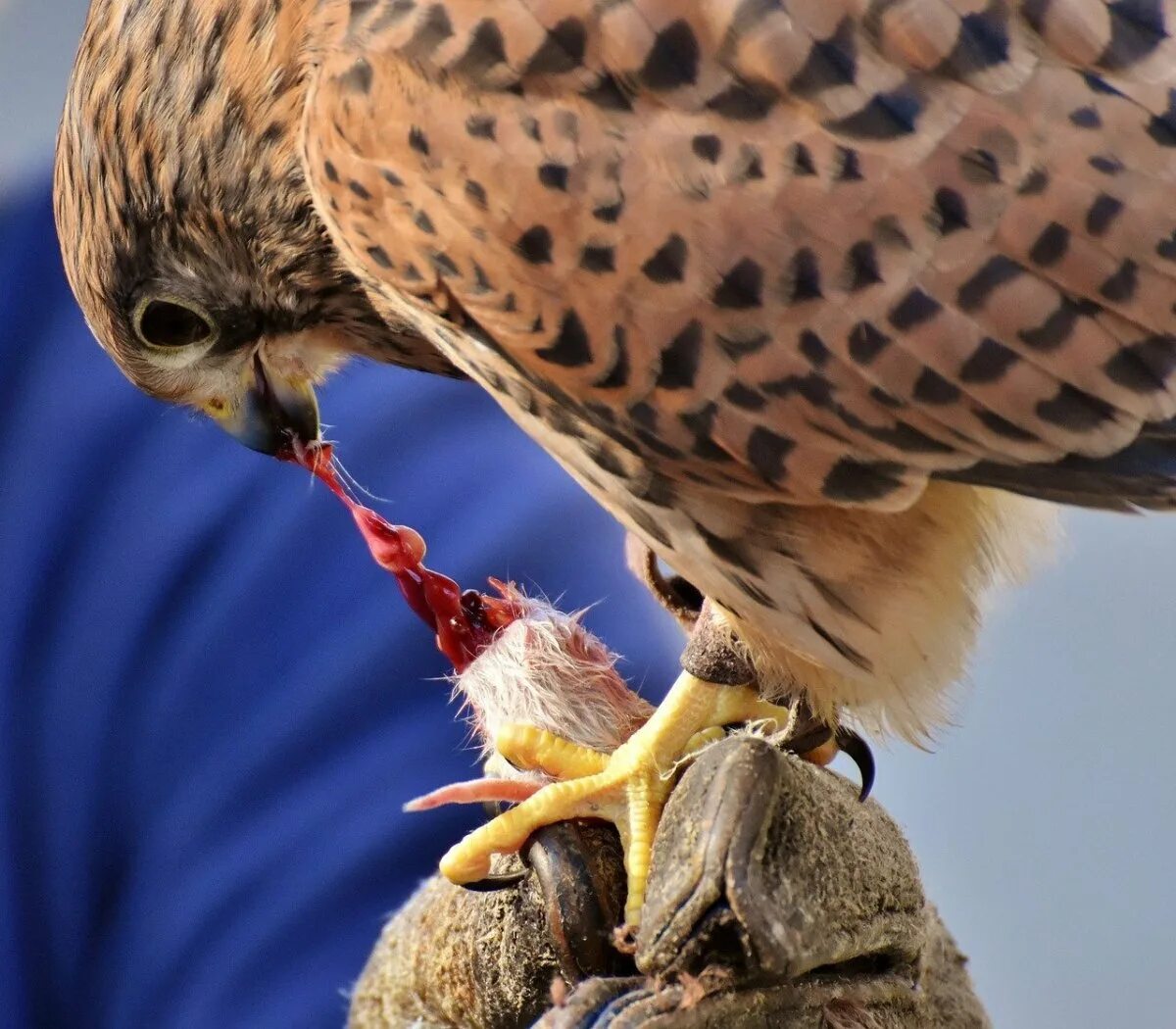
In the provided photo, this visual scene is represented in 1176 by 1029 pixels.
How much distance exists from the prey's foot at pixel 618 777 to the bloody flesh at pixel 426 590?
11cm

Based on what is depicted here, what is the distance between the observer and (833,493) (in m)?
0.94

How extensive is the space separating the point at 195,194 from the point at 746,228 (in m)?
0.46

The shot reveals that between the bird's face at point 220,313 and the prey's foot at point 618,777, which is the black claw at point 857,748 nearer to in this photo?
the prey's foot at point 618,777

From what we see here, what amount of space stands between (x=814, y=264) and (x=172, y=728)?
4.13ft

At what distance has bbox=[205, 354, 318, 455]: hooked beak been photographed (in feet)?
3.81

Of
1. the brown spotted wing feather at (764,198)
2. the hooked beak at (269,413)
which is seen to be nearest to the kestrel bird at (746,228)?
the brown spotted wing feather at (764,198)

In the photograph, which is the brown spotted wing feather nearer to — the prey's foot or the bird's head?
the bird's head

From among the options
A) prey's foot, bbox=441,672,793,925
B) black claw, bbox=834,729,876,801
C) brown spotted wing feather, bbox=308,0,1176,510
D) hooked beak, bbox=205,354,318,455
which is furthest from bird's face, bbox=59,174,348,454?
black claw, bbox=834,729,876,801

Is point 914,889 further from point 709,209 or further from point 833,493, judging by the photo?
point 709,209

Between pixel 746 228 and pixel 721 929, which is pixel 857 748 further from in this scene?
pixel 746 228

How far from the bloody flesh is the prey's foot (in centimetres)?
11

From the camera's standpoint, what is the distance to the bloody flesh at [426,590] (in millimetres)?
1097

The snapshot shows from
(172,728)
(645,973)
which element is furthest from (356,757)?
(645,973)

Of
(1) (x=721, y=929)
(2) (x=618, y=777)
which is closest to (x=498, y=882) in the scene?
(2) (x=618, y=777)
